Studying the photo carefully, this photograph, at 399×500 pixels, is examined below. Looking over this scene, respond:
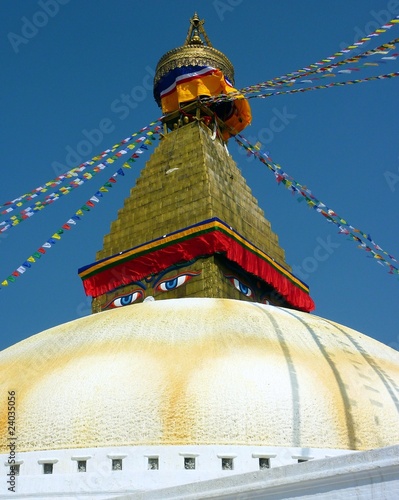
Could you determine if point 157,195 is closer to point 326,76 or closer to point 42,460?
point 326,76

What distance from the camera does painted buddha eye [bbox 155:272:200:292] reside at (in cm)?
1373

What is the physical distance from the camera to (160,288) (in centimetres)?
1402

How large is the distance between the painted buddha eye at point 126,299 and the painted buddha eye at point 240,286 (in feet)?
6.06

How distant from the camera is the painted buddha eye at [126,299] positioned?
565 inches

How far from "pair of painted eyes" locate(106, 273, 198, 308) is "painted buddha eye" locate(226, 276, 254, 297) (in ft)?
2.69

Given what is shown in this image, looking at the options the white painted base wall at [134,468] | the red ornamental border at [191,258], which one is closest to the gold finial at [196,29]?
the red ornamental border at [191,258]

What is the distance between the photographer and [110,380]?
24.8 feet

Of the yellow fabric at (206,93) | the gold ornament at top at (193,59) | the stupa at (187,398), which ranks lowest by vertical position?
the stupa at (187,398)

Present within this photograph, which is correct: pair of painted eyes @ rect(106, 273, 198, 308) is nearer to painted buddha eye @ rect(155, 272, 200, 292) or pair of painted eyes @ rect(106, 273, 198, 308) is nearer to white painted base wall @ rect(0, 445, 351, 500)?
painted buddha eye @ rect(155, 272, 200, 292)

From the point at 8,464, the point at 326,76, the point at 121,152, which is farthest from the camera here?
the point at 121,152

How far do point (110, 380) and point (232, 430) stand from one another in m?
1.43

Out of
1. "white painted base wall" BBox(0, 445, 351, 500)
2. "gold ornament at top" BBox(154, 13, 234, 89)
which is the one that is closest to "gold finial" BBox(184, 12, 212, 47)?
"gold ornament at top" BBox(154, 13, 234, 89)

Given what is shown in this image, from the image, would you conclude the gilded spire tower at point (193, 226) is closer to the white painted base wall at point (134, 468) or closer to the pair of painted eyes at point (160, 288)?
the pair of painted eyes at point (160, 288)

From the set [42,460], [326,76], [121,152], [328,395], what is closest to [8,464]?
[42,460]
